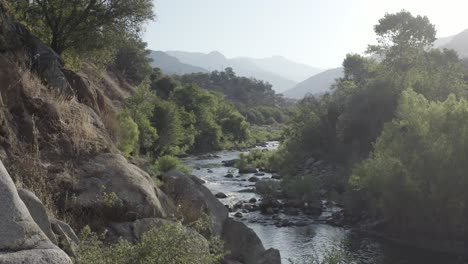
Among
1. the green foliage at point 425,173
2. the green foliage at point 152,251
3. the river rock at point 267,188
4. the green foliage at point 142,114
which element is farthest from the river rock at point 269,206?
the green foliage at point 152,251

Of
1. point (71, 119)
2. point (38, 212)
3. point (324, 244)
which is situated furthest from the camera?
point (324, 244)

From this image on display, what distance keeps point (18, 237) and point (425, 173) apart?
3094 cm

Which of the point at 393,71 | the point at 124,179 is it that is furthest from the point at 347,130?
the point at 124,179

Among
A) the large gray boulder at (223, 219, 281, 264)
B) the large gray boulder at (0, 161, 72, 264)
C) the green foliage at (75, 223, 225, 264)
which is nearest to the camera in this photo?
the large gray boulder at (0, 161, 72, 264)

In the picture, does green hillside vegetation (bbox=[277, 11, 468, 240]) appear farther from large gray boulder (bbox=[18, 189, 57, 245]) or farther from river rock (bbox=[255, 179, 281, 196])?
large gray boulder (bbox=[18, 189, 57, 245])

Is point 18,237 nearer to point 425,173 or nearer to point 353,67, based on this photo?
point 425,173

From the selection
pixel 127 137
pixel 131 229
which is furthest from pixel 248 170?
pixel 131 229

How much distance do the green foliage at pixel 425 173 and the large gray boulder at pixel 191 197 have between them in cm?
1938

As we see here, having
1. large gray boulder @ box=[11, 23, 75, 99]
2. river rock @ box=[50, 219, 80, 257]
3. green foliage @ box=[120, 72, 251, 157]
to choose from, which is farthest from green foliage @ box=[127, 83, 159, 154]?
river rock @ box=[50, 219, 80, 257]

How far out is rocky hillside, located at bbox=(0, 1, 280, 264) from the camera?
9.66m

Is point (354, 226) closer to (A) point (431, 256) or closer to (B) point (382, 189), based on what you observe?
(B) point (382, 189)

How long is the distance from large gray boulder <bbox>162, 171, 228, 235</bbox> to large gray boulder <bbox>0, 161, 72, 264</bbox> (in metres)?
8.19

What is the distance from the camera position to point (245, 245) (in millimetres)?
17328

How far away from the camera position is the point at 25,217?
18.3 feet
